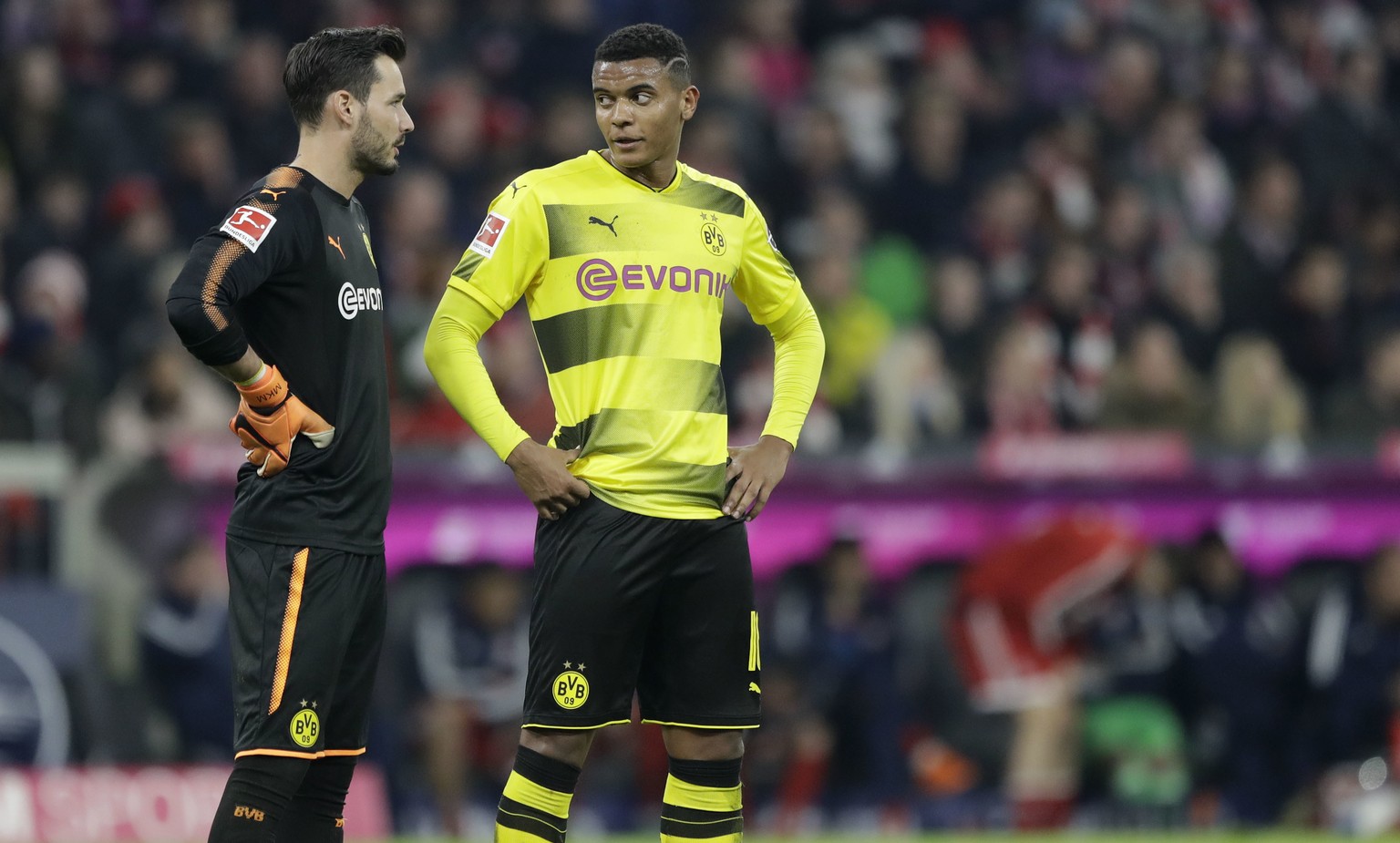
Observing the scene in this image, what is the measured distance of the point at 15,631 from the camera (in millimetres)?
8930

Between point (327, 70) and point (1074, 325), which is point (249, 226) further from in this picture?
point (1074, 325)

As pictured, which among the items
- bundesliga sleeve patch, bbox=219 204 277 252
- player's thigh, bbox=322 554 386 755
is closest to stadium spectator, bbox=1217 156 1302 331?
player's thigh, bbox=322 554 386 755

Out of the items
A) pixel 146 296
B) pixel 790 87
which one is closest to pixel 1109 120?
pixel 790 87

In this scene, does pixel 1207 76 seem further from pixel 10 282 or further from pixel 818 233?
pixel 10 282

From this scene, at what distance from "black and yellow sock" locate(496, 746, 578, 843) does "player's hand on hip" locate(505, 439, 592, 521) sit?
66cm

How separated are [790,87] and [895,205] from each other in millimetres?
1421

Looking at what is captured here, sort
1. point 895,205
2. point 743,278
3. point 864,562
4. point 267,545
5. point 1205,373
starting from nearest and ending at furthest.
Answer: point 267,545 → point 743,278 → point 864,562 → point 1205,373 → point 895,205

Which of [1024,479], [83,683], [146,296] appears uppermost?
[146,296]

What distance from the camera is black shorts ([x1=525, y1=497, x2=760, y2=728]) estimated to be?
5.29 meters

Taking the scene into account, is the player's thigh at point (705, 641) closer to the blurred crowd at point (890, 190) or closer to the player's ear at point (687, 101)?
the player's ear at point (687, 101)

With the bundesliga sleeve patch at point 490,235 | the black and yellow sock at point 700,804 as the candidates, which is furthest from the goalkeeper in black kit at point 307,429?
the black and yellow sock at point 700,804

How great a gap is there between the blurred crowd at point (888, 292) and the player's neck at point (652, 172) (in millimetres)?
4268

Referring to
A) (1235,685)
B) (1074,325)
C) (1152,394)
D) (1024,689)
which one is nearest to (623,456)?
(1024,689)

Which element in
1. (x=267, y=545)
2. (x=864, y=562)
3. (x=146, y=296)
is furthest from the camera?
(x=146, y=296)
